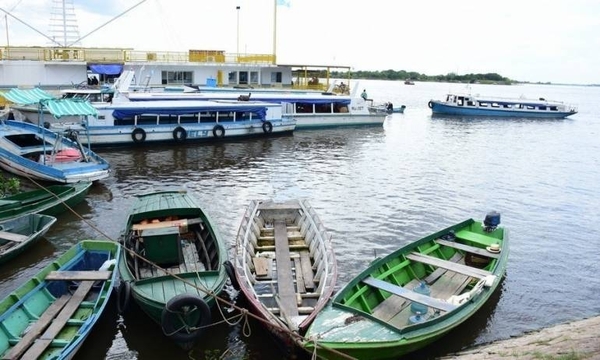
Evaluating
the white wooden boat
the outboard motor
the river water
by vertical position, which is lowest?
the river water

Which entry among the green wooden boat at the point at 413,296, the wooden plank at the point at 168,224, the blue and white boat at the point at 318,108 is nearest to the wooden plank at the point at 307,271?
the green wooden boat at the point at 413,296

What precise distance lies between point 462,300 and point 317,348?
12.5 feet

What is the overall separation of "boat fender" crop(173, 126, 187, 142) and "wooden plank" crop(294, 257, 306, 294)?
20.8 m

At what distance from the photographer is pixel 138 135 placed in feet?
98.9

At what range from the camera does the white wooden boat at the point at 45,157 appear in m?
20.0

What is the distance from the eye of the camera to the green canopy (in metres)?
19.8

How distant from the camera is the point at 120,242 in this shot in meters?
12.5

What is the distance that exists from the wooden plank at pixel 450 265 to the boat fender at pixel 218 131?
22528 millimetres

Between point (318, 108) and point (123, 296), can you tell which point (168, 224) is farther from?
point (318, 108)

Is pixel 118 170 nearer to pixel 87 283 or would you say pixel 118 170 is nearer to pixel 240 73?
pixel 87 283

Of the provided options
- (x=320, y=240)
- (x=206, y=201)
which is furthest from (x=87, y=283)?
(x=206, y=201)

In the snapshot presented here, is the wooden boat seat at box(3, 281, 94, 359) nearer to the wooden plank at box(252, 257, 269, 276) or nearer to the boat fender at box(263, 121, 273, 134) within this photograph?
the wooden plank at box(252, 257, 269, 276)

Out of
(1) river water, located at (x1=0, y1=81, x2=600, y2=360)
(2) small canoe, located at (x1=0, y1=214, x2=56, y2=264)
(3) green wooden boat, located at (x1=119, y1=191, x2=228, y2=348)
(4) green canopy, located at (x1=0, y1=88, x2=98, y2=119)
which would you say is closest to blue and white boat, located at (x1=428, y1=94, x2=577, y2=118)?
(1) river water, located at (x1=0, y1=81, x2=600, y2=360)

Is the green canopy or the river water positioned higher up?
the green canopy
